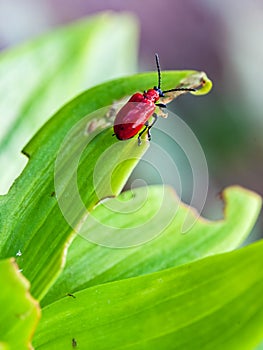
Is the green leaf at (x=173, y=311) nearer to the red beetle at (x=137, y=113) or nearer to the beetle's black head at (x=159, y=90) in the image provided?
the red beetle at (x=137, y=113)

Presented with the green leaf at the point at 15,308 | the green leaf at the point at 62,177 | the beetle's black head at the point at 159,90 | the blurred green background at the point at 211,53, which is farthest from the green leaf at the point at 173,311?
the blurred green background at the point at 211,53

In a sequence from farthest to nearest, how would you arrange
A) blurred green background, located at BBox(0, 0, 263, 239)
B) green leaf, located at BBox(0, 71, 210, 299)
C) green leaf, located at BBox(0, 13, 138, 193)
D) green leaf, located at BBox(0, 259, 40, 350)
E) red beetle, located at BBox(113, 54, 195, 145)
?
blurred green background, located at BBox(0, 0, 263, 239) → green leaf, located at BBox(0, 13, 138, 193) → red beetle, located at BBox(113, 54, 195, 145) → green leaf, located at BBox(0, 71, 210, 299) → green leaf, located at BBox(0, 259, 40, 350)

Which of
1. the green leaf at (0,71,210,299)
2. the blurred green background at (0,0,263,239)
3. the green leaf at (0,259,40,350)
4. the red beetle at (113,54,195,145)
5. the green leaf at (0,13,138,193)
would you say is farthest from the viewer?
the blurred green background at (0,0,263,239)

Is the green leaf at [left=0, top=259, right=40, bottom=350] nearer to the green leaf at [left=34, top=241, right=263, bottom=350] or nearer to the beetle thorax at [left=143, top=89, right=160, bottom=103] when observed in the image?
the green leaf at [left=34, top=241, right=263, bottom=350]

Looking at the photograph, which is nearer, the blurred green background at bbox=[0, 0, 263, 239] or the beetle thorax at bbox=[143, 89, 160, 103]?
the beetle thorax at bbox=[143, 89, 160, 103]

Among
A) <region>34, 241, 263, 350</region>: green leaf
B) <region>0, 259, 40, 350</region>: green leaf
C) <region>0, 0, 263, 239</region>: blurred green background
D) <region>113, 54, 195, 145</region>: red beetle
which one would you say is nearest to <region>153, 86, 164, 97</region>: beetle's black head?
<region>113, 54, 195, 145</region>: red beetle

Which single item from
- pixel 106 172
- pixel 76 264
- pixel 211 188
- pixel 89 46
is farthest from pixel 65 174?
pixel 211 188

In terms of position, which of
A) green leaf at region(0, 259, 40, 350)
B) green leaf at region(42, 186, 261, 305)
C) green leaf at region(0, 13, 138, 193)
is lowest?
green leaf at region(42, 186, 261, 305)
